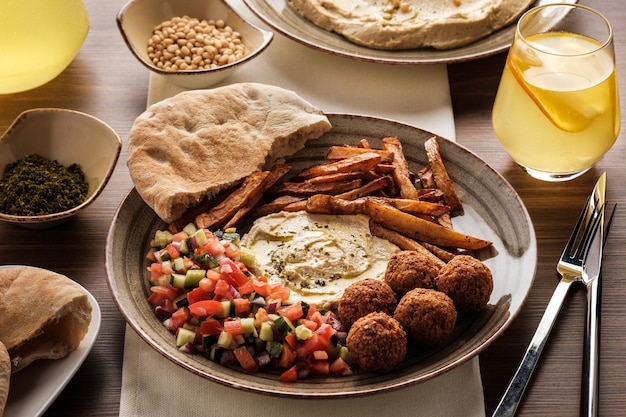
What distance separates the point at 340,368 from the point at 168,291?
0.75 meters

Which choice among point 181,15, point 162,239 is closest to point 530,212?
point 162,239

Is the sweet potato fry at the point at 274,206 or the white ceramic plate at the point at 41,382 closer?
the white ceramic plate at the point at 41,382

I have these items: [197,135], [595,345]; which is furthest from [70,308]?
[595,345]

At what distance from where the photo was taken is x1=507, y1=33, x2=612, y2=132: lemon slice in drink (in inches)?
129

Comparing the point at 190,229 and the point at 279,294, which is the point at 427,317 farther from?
the point at 190,229

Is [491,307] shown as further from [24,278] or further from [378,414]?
[24,278]

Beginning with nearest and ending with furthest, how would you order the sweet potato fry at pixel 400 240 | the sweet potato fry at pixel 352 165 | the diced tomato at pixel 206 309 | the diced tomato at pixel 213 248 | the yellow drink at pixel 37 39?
1. the diced tomato at pixel 206 309
2. the diced tomato at pixel 213 248
3. the sweet potato fry at pixel 400 240
4. the sweet potato fry at pixel 352 165
5. the yellow drink at pixel 37 39

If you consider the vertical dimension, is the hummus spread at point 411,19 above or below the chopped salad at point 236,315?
above

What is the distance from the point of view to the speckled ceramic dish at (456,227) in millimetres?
2783

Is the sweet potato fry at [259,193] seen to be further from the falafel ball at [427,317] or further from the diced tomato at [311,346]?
the falafel ball at [427,317]

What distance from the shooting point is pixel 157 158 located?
11.6ft

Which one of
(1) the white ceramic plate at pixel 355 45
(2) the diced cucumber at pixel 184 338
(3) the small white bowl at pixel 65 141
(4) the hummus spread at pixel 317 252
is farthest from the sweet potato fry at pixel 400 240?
(3) the small white bowl at pixel 65 141

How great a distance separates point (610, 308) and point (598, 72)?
3.19ft

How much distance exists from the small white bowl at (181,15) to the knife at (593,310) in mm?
1895
